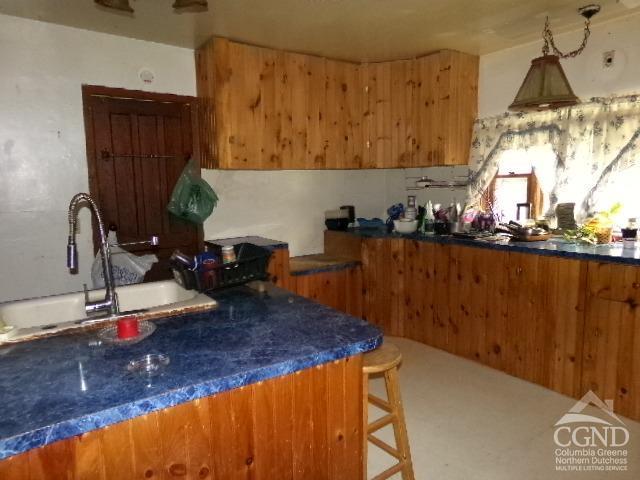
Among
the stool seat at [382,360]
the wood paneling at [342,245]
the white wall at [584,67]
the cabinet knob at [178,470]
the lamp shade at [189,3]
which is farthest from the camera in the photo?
the wood paneling at [342,245]

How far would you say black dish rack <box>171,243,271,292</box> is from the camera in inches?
68.4

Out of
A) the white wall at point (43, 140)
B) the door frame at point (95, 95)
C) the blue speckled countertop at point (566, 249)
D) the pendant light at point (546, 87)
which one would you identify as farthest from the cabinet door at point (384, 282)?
the white wall at point (43, 140)

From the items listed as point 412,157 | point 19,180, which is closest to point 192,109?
point 19,180

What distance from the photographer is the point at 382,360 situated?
1737mm

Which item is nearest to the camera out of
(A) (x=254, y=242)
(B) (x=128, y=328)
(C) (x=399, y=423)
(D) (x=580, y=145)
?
(B) (x=128, y=328)

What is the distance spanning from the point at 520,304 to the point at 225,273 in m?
2.03

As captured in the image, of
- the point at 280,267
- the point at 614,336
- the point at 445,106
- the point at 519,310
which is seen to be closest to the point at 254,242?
the point at 280,267

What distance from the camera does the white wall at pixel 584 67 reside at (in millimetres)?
2744

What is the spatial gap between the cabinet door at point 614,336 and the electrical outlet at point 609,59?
139 centimetres

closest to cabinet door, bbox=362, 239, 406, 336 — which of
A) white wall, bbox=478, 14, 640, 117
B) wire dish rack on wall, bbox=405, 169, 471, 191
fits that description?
wire dish rack on wall, bbox=405, 169, 471, 191

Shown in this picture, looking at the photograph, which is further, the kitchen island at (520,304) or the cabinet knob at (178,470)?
the kitchen island at (520,304)

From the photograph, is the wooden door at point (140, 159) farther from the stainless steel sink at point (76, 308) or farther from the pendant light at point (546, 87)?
the pendant light at point (546, 87)

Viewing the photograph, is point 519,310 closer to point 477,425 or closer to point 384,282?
point 477,425

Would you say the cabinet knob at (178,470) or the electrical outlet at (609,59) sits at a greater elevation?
the electrical outlet at (609,59)
